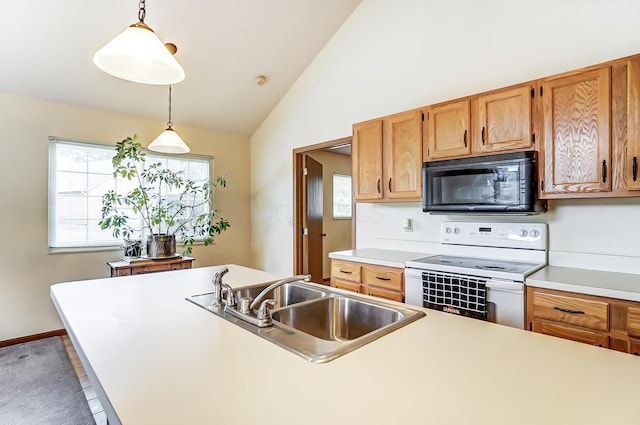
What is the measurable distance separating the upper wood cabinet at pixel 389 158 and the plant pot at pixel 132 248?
7.89 ft

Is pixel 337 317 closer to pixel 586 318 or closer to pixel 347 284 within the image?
pixel 586 318

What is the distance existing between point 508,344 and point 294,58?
12.1 feet

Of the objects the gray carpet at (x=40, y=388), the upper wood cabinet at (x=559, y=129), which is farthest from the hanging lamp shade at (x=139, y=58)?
the gray carpet at (x=40, y=388)

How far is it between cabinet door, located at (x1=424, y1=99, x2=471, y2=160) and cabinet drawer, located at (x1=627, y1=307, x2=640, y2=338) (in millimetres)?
1285

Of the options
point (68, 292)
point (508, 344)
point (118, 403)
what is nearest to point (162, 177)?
Result: point (68, 292)

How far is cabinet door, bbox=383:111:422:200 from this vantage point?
2.72m

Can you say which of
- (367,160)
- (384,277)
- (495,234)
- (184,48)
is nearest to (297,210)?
(367,160)

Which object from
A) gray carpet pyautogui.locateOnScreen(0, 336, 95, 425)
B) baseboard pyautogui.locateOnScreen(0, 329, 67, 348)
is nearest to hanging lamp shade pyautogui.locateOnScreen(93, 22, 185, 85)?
gray carpet pyautogui.locateOnScreen(0, 336, 95, 425)

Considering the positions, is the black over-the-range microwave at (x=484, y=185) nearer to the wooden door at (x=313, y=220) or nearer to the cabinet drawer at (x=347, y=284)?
the cabinet drawer at (x=347, y=284)

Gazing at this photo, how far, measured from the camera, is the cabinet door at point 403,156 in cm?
272

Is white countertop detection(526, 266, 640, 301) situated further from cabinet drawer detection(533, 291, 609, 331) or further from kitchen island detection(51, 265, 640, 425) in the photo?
kitchen island detection(51, 265, 640, 425)

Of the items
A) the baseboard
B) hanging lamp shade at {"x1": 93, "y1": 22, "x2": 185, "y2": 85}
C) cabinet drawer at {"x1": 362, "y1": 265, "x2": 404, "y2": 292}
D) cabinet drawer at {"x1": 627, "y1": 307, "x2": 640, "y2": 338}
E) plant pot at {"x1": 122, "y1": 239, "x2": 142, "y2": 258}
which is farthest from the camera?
plant pot at {"x1": 122, "y1": 239, "x2": 142, "y2": 258}

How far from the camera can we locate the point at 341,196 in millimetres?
5730

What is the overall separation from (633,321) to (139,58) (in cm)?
251
